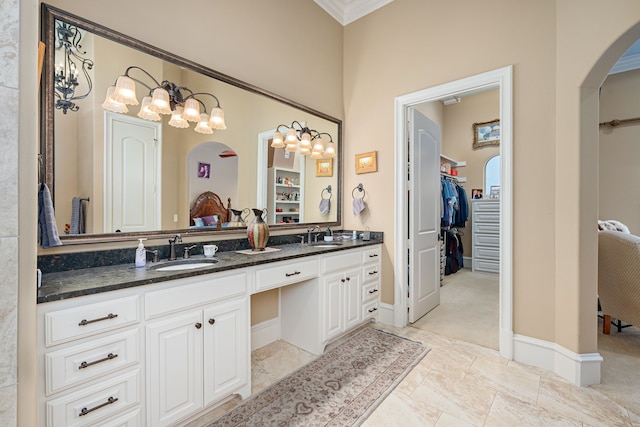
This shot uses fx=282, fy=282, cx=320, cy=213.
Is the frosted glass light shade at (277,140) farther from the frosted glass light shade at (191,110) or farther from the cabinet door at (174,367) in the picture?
the cabinet door at (174,367)

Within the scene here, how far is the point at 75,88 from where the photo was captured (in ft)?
5.02

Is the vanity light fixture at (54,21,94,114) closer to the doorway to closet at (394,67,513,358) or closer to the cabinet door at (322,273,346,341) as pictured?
the cabinet door at (322,273,346,341)

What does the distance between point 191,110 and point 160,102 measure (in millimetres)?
201

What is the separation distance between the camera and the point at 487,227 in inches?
206

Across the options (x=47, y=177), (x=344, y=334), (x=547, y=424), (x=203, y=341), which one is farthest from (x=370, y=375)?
(x=47, y=177)

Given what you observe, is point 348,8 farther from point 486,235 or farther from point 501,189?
point 486,235

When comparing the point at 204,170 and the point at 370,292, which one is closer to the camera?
the point at 204,170

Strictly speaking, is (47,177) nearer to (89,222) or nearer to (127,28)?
(89,222)

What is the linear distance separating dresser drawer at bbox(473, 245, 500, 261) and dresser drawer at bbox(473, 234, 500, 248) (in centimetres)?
7

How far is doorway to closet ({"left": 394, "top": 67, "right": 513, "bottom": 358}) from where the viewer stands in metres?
2.27

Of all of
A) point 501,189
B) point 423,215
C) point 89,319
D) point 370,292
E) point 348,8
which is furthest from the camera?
point 348,8

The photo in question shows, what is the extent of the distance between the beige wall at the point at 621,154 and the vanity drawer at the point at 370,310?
12.5ft

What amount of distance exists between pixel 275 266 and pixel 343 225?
1511 millimetres

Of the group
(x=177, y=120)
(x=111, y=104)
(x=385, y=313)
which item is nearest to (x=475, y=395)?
(x=385, y=313)
